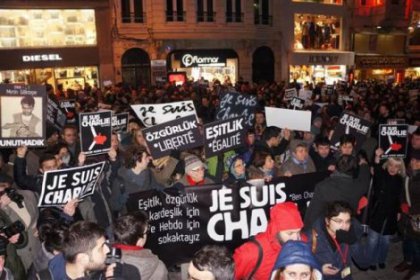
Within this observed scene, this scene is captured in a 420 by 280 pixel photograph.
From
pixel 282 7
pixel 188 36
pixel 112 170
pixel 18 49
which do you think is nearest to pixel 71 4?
pixel 18 49

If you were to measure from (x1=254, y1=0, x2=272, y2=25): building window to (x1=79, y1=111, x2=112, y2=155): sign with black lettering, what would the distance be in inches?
994

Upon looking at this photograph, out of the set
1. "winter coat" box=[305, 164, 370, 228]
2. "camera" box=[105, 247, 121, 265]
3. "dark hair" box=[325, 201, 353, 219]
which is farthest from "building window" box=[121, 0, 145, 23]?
"camera" box=[105, 247, 121, 265]

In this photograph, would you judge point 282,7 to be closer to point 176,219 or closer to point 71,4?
point 71,4

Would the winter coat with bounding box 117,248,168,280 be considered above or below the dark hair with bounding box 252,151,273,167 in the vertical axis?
below

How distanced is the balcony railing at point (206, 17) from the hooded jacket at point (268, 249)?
26.2 metres

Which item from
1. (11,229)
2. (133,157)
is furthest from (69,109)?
(11,229)

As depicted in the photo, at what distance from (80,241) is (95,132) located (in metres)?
3.83

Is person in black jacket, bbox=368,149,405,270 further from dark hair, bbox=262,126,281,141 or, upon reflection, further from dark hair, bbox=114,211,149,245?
dark hair, bbox=114,211,149,245

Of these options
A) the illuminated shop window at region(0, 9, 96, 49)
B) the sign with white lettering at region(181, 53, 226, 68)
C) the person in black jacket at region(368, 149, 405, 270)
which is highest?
the illuminated shop window at region(0, 9, 96, 49)

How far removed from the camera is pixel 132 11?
87.8ft

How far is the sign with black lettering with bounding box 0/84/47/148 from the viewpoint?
21.6ft

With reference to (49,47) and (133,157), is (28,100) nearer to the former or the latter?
(133,157)

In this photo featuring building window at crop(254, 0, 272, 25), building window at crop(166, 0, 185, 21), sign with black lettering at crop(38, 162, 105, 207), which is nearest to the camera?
sign with black lettering at crop(38, 162, 105, 207)

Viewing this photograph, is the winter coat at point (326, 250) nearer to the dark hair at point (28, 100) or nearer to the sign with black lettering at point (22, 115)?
the sign with black lettering at point (22, 115)
